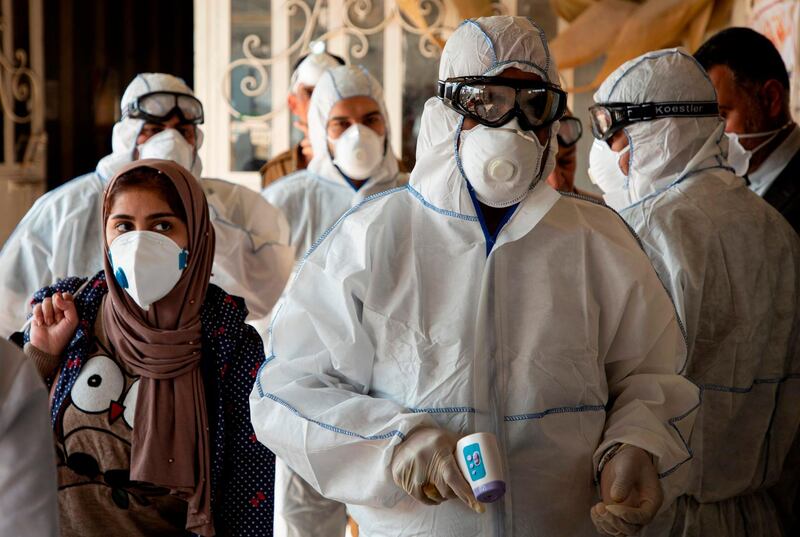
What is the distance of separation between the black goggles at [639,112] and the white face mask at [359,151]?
153 centimetres

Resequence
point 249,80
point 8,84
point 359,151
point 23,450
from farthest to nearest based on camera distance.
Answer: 1. point 8,84
2. point 249,80
3. point 359,151
4. point 23,450

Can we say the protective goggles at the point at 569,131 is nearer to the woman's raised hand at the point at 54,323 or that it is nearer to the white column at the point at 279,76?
the woman's raised hand at the point at 54,323

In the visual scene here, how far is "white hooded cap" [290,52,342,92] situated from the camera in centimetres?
499

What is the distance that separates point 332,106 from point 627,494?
2723 millimetres

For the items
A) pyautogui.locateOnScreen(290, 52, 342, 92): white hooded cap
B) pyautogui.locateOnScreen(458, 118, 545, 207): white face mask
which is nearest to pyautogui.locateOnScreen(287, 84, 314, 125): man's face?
pyautogui.locateOnScreen(290, 52, 342, 92): white hooded cap

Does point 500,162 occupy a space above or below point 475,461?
above

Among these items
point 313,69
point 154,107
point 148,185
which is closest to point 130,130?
point 154,107

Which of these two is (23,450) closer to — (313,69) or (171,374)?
(171,374)

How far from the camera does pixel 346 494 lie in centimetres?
182

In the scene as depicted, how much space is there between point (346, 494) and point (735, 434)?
106 cm

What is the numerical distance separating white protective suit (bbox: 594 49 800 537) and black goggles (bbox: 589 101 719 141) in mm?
14

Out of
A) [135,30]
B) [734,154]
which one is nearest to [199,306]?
[734,154]

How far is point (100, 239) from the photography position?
3473 millimetres

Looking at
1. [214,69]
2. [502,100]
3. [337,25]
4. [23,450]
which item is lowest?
[23,450]
